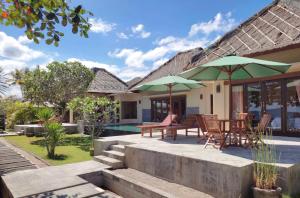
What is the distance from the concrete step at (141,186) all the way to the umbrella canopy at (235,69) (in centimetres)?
358

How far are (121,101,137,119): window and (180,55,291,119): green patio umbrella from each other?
21.8 meters

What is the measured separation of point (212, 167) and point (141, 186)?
198cm

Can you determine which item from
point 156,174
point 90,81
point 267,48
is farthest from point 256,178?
point 90,81

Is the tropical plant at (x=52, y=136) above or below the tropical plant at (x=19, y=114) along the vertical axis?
below

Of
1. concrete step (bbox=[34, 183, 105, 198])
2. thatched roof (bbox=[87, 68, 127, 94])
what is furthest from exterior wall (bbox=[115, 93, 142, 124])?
concrete step (bbox=[34, 183, 105, 198])

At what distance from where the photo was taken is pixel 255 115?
12555mm

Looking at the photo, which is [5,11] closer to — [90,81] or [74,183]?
[74,183]

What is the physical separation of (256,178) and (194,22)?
65.5ft

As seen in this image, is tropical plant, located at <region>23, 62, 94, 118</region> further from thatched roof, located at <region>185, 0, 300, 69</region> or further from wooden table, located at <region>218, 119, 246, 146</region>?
wooden table, located at <region>218, 119, 246, 146</region>

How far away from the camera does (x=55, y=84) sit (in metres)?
27.7

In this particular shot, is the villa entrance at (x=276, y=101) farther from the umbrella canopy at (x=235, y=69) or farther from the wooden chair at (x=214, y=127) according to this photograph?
the wooden chair at (x=214, y=127)

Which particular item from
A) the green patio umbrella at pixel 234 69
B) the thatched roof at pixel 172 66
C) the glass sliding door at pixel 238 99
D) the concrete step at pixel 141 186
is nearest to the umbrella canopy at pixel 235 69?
the green patio umbrella at pixel 234 69

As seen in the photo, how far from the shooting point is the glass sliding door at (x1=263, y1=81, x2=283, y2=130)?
11562mm

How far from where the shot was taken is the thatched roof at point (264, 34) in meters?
10.9
